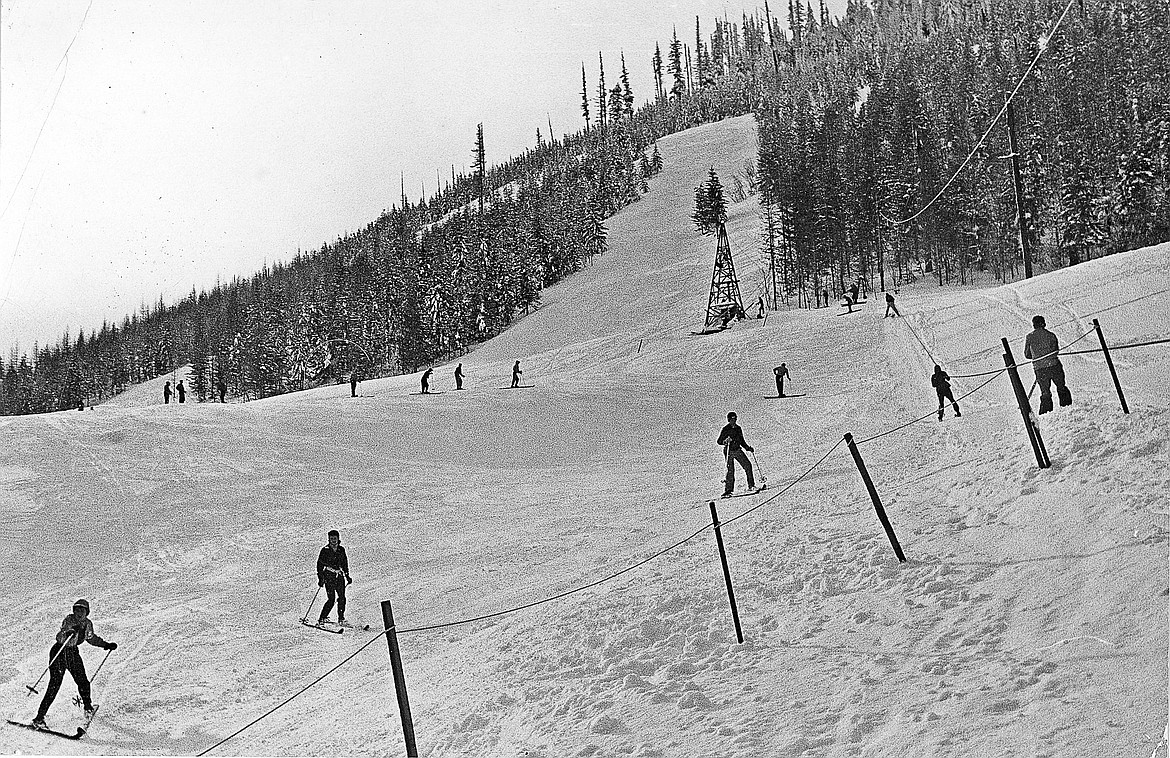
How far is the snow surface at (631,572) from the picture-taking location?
18.5 ft

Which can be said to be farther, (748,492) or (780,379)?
(780,379)

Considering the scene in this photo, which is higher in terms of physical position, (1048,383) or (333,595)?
(1048,383)

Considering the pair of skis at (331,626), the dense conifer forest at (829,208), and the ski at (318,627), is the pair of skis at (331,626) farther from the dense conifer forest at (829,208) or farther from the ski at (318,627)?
the dense conifer forest at (829,208)

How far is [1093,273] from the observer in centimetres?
2775

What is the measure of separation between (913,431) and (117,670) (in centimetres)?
1544

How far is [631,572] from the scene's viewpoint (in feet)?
36.4

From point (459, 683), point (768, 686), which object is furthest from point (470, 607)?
point (768, 686)

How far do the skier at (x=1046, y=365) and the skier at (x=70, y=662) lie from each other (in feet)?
41.4

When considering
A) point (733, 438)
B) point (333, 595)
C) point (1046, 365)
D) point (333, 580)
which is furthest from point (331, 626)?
point (1046, 365)

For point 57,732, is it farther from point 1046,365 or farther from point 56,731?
point 1046,365

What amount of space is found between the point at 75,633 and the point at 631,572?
276 inches

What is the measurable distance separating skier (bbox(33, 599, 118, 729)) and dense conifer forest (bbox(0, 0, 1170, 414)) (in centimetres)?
2680

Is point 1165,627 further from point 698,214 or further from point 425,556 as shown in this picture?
point 698,214

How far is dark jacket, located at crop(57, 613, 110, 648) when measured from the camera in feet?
27.0
